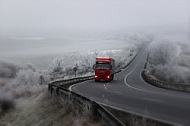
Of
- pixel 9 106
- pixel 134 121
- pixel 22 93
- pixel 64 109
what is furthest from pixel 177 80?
pixel 134 121

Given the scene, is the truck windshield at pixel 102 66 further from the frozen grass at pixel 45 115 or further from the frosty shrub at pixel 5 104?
the frosty shrub at pixel 5 104

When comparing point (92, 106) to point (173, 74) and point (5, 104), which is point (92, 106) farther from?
point (173, 74)

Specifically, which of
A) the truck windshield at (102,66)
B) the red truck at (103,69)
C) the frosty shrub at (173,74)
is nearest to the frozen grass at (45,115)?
the red truck at (103,69)

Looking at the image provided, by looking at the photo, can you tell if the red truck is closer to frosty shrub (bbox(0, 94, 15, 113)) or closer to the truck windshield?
the truck windshield

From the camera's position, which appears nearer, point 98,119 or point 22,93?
point 98,119

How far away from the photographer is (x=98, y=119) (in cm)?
1366

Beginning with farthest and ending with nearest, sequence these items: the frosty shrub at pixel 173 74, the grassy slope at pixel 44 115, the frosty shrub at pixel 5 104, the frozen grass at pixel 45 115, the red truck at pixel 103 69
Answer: the frosty shrub at pixel 173 74 → the red truck at pixel 103 69 → the frosty shrub at pixel 5 104 → the grassy slope at pixel 44 115 → the frozen grass at pixel 45 115

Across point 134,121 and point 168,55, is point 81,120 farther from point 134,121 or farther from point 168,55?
point 168,55

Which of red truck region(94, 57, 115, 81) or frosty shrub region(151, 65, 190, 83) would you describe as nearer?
red truck region(94, 57, 115, 81)

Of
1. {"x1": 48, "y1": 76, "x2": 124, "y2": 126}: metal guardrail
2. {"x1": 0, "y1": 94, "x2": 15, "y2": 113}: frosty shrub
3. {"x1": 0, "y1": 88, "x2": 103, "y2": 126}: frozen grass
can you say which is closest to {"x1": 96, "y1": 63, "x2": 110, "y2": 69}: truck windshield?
{"x1": 0, "y1": 88, "x2": 103, "y2": 126}: frozen grass

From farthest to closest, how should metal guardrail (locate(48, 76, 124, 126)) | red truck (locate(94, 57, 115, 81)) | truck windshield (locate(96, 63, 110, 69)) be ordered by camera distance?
truck windshield (locate(96, 63, 110, 69)), red truck (locate(94, 57, 115, 81)), metal guardrail (locate(48, 76, 124, 126))

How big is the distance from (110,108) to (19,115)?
37.1ft

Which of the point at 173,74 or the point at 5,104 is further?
the point at 173,74

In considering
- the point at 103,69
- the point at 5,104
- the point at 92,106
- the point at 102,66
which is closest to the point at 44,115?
the point at 5,104
